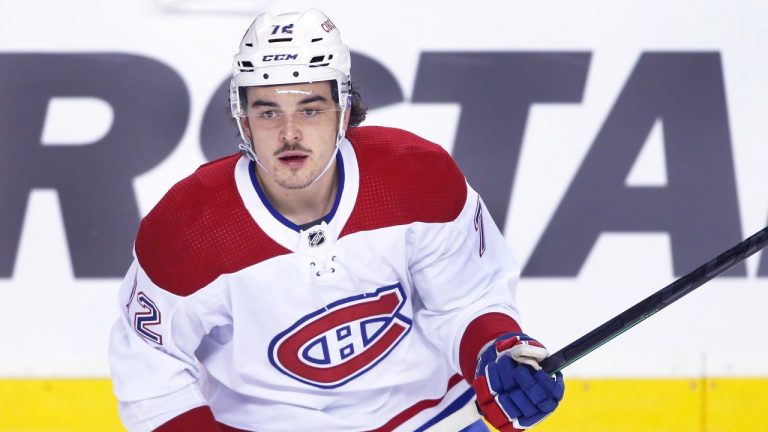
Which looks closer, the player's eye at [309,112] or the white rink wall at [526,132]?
the player's eye at [309,112]

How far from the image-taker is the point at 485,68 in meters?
3.62

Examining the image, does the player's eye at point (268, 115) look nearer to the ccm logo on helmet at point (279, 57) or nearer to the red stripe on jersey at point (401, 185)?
the ccm logo on helmet at point (279, 57)

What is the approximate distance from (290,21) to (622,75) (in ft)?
4.61

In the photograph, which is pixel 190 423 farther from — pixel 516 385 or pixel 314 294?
pixel 516 385

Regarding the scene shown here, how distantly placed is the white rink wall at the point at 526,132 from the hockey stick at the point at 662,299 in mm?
1194

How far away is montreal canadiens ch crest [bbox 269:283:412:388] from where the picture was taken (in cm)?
254

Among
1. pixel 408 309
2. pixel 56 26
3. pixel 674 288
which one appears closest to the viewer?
pixel 674 288

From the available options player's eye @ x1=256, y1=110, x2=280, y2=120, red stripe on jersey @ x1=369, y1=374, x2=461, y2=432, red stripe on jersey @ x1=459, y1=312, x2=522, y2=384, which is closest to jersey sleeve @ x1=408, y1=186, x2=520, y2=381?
red stripe on jersey @ x1=459, y1=312, x2=522, y2=384

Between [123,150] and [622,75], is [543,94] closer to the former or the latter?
[622,75]

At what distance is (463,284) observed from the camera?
2637mm

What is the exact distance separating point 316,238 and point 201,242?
0.73 ft

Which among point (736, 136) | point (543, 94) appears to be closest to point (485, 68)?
point (543, 94)

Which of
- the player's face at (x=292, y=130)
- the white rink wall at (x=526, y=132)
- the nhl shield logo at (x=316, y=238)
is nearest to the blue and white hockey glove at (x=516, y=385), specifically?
the nhl shield logo at (x=316, y=238)

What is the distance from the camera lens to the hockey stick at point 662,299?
2334 mm
